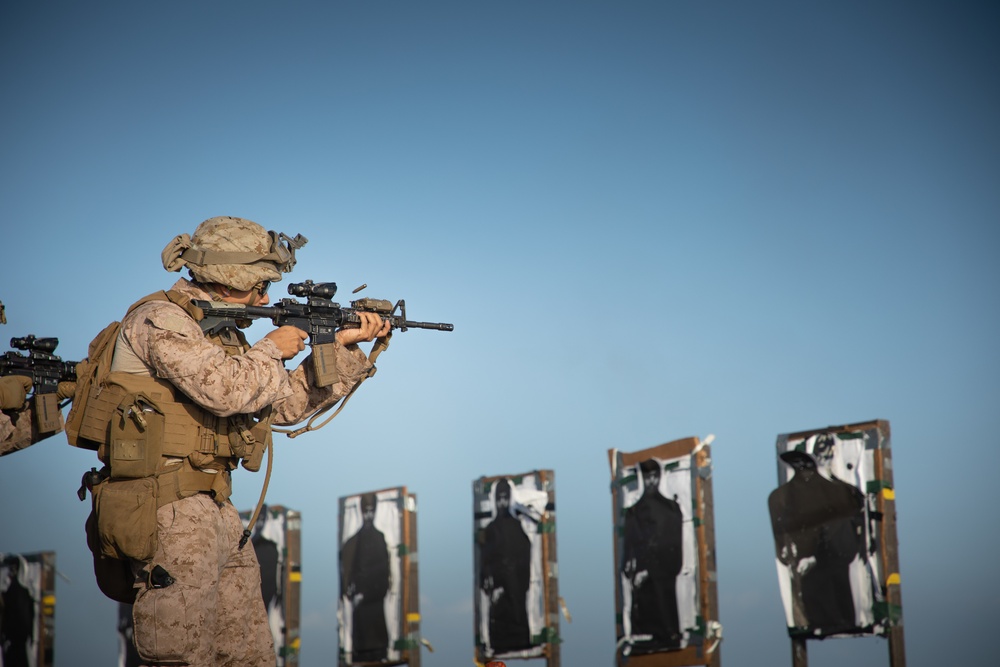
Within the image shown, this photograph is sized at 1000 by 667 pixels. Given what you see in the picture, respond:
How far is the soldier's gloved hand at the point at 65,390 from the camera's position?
929cm

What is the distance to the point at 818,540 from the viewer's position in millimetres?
10188

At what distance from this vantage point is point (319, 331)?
23.3 ft

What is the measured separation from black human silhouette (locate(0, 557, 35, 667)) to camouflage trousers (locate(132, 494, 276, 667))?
12.1 m

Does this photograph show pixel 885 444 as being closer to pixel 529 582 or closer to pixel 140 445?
pixel 529 582

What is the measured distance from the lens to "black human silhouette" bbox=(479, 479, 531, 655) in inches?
521

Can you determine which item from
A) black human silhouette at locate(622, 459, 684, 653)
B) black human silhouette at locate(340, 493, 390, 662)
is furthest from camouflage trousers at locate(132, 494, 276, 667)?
black human silhouette at locate(340, 493, 390, 662)

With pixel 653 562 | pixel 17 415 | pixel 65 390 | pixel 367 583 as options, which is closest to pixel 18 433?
pixel 17 415

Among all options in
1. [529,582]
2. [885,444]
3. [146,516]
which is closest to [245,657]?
[146,516]

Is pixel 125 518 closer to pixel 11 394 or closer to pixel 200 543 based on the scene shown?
pixel 200 543

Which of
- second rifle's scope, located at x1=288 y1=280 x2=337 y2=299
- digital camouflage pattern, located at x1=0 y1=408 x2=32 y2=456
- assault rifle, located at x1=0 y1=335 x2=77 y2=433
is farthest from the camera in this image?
assault rifle, located at x1=0 y1=335 x2=77 y2=433

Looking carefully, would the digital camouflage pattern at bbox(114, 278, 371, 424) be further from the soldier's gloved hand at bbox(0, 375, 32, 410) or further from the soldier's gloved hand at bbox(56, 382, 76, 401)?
the soldier's gloved hand at bbox(0, 375, 32, 410)

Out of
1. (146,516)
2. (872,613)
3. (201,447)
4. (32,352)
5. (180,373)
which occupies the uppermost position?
(32,352)

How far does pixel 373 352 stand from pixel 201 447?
64.6 inches

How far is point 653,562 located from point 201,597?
22.4ft
